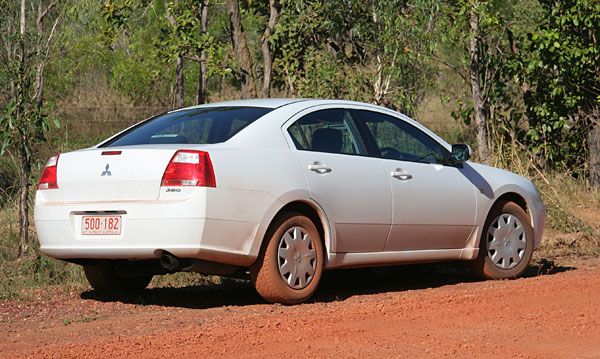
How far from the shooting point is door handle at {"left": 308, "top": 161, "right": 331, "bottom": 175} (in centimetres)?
918

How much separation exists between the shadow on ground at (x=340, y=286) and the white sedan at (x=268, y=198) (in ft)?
0.99

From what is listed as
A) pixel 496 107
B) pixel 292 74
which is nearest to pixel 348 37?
pixel 292 74

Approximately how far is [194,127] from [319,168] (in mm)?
997

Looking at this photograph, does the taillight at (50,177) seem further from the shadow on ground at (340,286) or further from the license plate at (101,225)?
the shadow on ground at (340,286)

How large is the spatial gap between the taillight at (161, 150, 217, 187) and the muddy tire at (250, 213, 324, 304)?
0.74 m

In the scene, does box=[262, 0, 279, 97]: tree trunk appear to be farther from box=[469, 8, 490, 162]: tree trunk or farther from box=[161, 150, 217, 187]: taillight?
box=[161, 150, 217, 187]: taillight

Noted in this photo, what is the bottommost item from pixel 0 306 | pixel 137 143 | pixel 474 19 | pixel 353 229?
pixel 0 306

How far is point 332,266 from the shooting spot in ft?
30.9

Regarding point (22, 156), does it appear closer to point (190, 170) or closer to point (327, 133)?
point (327, 133)

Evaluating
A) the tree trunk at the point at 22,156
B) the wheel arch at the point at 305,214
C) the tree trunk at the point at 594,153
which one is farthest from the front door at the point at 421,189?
the tree trunk at the point at 594,153

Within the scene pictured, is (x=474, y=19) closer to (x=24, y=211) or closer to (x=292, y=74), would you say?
(x=292, y=74)

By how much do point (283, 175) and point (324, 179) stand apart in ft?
1.54

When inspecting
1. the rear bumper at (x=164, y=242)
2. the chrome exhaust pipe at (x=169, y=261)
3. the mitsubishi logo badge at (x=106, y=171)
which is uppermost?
the mitsubishi logo badge at (x=106, y=171)

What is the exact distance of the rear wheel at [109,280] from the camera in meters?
9.70
